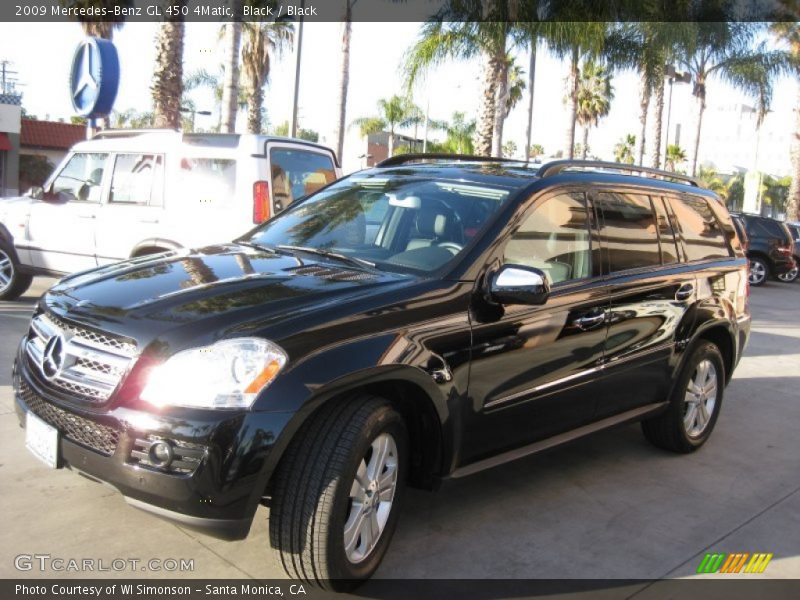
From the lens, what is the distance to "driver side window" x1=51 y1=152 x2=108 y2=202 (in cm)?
854

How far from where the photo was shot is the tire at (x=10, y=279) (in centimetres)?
909

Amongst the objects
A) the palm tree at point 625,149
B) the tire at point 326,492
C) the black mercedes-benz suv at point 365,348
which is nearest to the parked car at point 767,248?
the black mercedes-benz suv at point 365,348

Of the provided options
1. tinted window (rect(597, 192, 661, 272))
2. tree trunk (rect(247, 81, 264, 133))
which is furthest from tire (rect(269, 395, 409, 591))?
tree trunk (rect(247, 81, 264, 133))

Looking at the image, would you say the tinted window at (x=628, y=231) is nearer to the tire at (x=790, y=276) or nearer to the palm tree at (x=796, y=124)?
the tire at (x=790, y=276)

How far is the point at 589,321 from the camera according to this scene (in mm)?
4312

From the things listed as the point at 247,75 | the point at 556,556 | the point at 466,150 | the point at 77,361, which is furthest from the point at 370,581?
the point at 466,150

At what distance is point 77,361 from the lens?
3229 mm

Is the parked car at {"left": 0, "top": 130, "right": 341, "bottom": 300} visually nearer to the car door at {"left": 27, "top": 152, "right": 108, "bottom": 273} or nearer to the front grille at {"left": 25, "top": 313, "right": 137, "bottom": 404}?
the car door at {"left": 27, "top": 152, "right": 108, "bottom": 273}

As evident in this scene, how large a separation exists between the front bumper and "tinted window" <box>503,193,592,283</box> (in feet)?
5.35

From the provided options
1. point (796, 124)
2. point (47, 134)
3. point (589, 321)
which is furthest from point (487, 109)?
point (47, 134)

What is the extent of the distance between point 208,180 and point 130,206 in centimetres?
94

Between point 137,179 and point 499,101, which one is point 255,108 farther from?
point 137,179

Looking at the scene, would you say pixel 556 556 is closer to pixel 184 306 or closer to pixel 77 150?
pixel 184 306

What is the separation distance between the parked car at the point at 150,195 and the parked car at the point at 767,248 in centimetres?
1463
